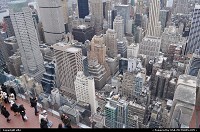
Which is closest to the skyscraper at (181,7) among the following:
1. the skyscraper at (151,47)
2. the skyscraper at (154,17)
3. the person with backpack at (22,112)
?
the skyscraper at (154,17)

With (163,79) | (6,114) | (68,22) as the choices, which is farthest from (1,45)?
(6,114)

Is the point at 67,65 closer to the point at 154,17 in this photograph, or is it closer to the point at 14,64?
the point at 14,64

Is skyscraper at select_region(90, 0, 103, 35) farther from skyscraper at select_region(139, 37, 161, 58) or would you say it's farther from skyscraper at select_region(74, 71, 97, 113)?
skyscraper at select_region(74, 71, 97, 113)

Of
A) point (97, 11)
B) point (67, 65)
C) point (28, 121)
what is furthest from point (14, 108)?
point (97, 11)

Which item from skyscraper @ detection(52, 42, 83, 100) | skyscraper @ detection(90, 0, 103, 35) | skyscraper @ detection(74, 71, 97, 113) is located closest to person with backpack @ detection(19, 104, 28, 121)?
skyscraper @ detection(74, 71, 97, 113)

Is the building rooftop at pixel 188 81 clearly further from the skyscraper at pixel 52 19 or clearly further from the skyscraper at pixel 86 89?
the skyscraper at pixel 52 19
